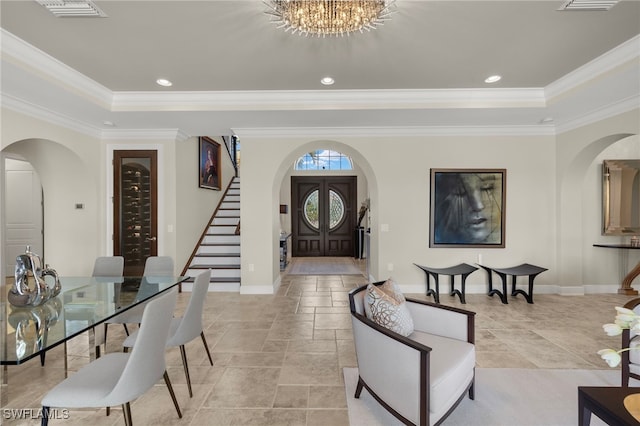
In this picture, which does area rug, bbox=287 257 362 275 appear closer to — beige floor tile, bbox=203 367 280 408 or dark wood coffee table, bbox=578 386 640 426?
beige floor tile, bbox=203 367 280 408

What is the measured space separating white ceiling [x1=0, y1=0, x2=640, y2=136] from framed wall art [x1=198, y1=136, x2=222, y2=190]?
1.61 meters

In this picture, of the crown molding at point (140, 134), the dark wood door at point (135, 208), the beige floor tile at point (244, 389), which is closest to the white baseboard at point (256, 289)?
the dark wood door at point (135, 208)

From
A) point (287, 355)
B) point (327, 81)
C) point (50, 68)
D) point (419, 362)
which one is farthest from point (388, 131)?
point (50, 68)

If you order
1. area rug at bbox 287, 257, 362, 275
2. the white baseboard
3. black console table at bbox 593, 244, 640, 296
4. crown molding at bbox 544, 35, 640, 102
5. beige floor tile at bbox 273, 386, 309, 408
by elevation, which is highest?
crown molding at bbox 544, 35, 640, 102

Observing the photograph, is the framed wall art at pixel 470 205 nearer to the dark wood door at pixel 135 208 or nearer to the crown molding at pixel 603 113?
the crown molding at pixel 603 113

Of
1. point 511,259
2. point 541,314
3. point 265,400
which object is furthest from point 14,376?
point 511,259

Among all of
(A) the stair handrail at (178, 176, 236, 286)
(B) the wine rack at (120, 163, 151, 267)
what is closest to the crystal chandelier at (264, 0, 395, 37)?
(B) the wine rack at (120, 163, 151, 267)

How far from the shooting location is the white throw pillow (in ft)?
6.57

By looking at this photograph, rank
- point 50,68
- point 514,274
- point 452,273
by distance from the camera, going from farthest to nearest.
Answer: point 452,273, point 514,274, point 50,68

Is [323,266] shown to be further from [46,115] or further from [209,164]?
[46,115]

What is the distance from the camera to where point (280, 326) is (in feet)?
11.8

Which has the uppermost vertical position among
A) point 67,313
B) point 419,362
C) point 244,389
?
point 67,313

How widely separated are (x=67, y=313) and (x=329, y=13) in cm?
275

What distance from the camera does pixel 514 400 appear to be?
217 cm
